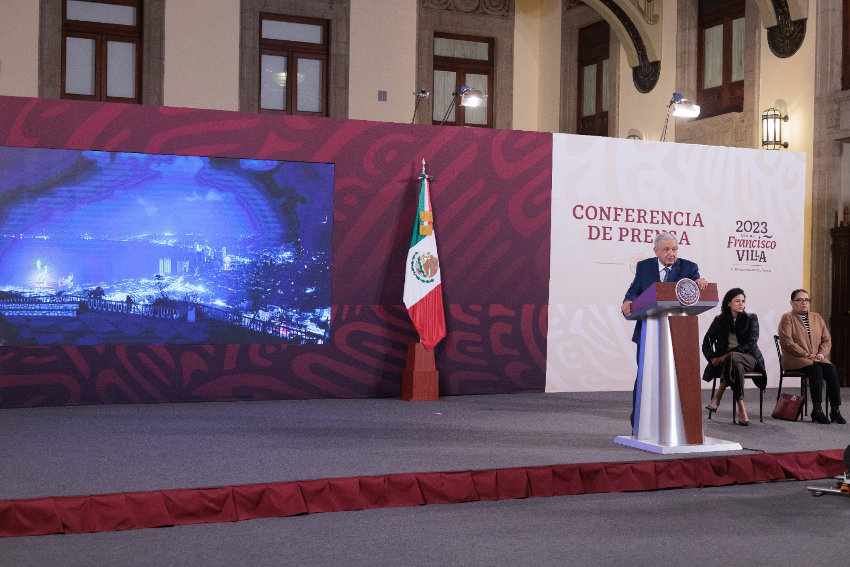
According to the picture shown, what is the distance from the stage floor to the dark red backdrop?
0.96ft

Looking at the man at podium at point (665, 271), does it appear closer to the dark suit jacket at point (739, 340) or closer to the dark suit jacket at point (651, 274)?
the dark suit jacket at point (651, 274)

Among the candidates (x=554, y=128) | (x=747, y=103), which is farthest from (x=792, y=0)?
(x=554, y=128)

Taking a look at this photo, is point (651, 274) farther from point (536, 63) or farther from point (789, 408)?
point (536, 63)

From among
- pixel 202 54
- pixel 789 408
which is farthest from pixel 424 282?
pixel 202 54

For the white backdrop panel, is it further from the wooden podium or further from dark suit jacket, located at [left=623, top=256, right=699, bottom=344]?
the wooden podium

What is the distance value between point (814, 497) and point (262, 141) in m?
4.78

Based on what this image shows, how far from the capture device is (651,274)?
240 inches

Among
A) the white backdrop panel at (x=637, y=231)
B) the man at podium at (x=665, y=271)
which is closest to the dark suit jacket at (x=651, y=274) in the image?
the man at podium at (x=665, y=271)

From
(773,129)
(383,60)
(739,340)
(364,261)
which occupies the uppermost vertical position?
(383,60)

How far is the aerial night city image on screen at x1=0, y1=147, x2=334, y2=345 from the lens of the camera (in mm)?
7215

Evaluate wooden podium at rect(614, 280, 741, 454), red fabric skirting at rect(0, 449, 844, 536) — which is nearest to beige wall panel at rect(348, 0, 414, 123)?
wooden podium at rect(614, 280, 741, 454)

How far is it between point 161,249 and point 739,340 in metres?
4.27

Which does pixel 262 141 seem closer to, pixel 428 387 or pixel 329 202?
pixel 329 202

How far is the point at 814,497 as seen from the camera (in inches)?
197
